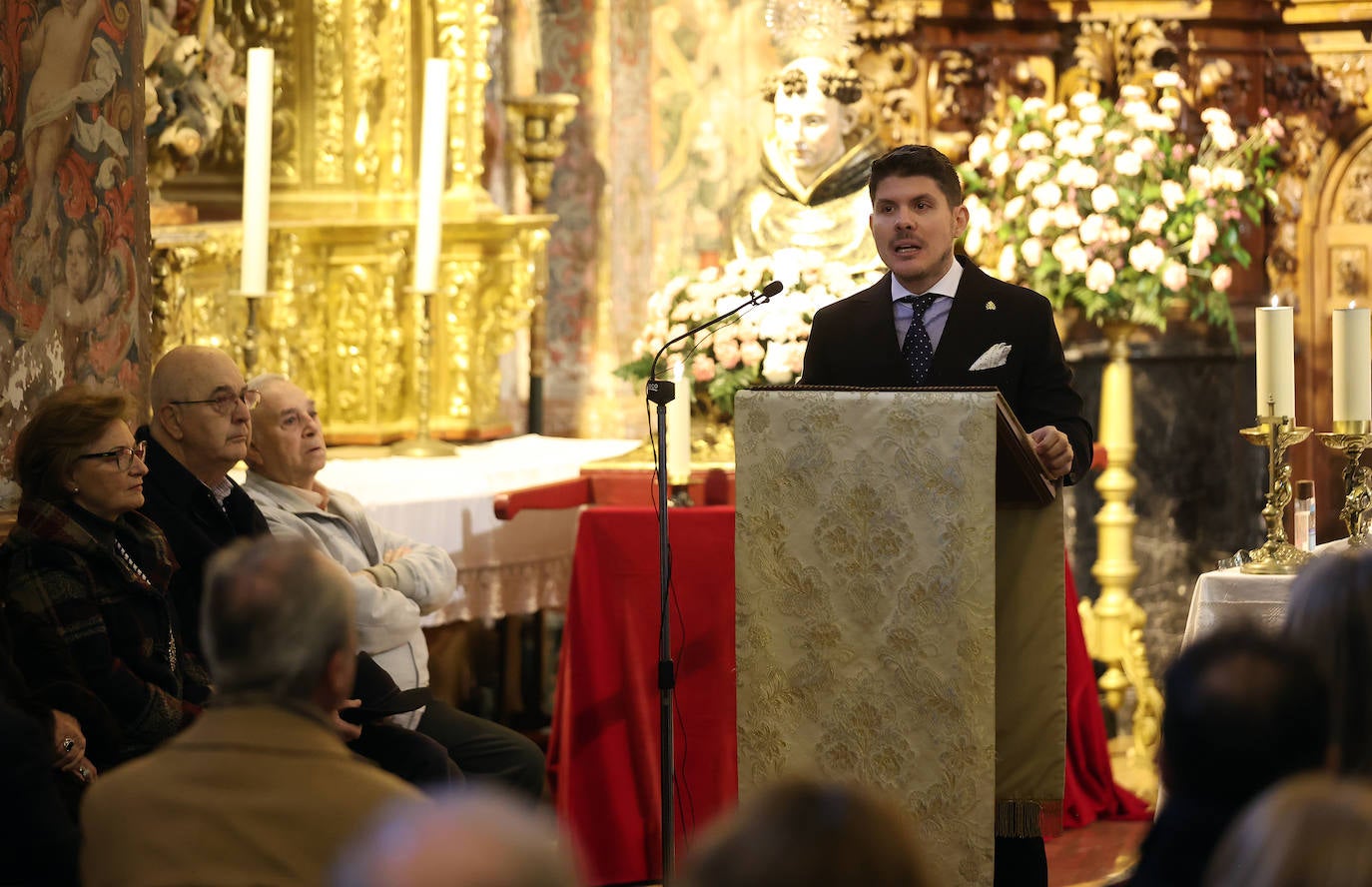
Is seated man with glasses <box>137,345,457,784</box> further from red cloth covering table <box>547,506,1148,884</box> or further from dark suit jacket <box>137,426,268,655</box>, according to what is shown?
red cloth covering table <box>547,506,1148,884</box>

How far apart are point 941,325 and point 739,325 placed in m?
2.06

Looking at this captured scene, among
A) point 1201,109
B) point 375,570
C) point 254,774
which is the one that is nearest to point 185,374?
point 375,570

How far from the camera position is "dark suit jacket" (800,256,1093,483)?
3379 millimetres

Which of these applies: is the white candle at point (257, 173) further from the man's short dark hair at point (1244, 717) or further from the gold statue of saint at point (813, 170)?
the man's short dark hair at point (1244, 717)

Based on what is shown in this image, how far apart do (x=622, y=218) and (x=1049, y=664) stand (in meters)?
4.69

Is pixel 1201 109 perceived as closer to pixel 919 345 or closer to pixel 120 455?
pixel 919 345

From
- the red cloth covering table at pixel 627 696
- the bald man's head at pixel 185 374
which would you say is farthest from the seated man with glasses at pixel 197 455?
the red cloth covering table at pixel 627 696

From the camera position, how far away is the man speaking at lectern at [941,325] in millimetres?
3348

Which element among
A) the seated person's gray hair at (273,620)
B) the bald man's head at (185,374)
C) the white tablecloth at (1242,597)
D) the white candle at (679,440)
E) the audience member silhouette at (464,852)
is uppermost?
the bald man's head at (185,374)

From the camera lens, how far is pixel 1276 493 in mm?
4172

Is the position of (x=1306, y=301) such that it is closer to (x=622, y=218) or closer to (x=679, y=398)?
(x=622, y=218)

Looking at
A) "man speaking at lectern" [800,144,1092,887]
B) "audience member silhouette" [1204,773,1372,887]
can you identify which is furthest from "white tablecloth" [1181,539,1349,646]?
"audience member silhouette" [1204,773,1372,887]

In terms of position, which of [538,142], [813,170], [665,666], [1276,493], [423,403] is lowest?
[665,666]

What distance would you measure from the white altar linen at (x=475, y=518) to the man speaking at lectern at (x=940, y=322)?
2263mm
